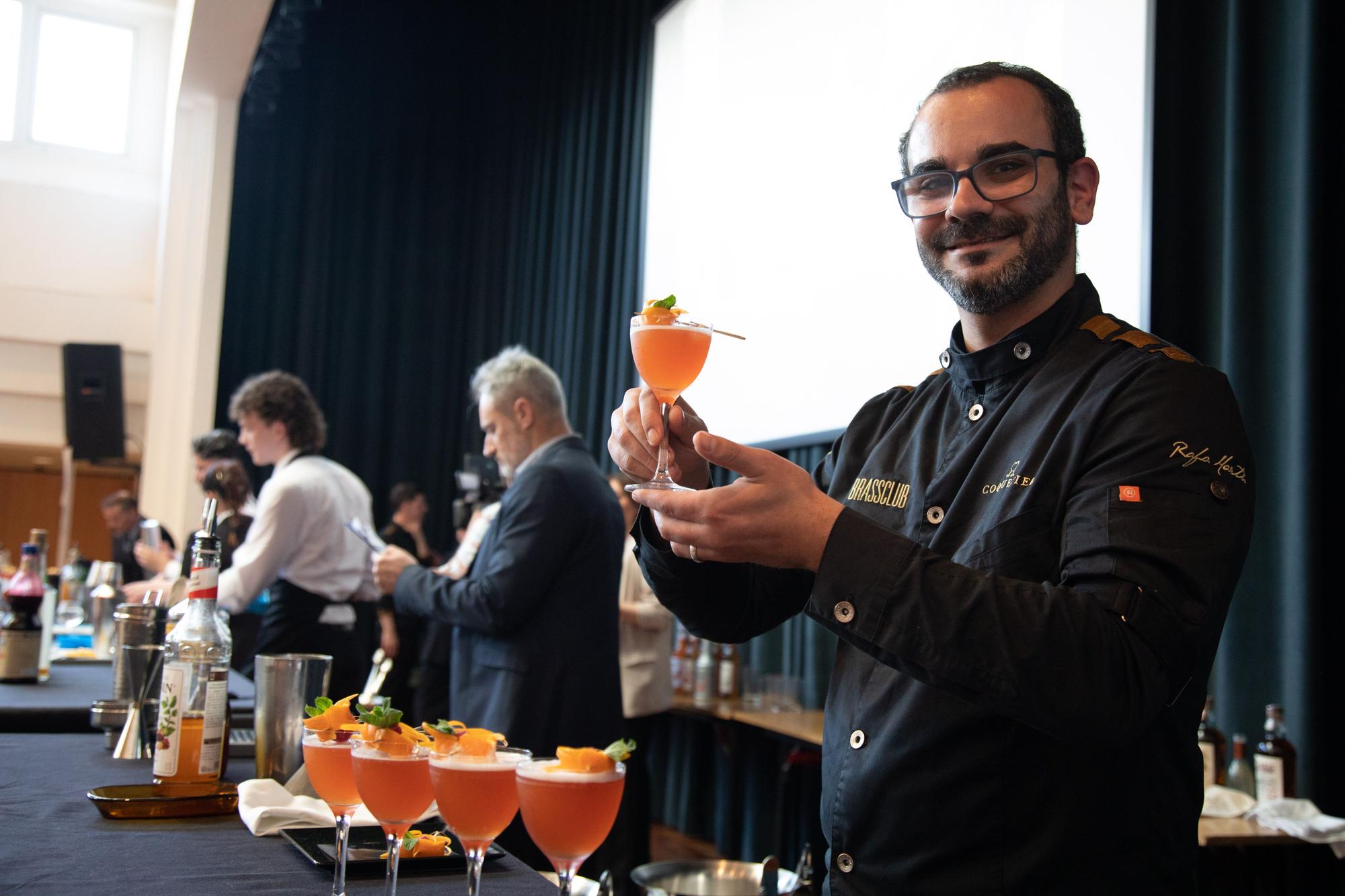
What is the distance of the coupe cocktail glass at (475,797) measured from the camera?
904 mm

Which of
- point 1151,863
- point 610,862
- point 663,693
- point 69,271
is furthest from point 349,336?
point 1151,863

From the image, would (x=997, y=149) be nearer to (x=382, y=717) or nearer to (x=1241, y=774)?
(x=382, y=717)

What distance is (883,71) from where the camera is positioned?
4246 millimetres

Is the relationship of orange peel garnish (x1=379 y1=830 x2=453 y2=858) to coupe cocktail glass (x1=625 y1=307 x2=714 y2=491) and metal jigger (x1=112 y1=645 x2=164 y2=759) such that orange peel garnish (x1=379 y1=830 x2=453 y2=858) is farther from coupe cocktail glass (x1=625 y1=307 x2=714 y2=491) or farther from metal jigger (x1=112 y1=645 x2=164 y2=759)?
metal jigger (x1=112 y1=645 x2=164 y2=759)

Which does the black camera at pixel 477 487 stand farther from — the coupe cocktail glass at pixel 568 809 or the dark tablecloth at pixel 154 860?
the coupe cocktail glass at pixel 568 809

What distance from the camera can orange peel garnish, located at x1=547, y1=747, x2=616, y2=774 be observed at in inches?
34.7

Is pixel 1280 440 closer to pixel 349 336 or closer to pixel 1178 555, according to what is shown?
pixel 1178 555

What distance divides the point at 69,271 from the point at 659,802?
19.0 feet

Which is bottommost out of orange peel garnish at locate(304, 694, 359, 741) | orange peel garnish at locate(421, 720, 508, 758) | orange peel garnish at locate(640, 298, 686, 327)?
orange peel garnish at locate(304, 694, 359, 741)

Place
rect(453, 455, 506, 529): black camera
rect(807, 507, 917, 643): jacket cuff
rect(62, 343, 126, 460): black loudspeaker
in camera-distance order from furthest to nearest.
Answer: rect(62, 343, 126, 460): black loudspeaker → rect(453, 455, 506, 529): black camera → rect(807, 507, 917, 643): jacket cuff

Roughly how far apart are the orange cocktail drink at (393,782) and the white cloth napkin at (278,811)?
0.26m

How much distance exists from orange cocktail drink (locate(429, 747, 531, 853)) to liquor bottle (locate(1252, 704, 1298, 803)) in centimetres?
220

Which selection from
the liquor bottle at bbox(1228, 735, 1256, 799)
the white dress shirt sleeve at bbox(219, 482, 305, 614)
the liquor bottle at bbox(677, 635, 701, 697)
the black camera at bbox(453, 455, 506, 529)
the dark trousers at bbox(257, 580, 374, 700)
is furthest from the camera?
the black camera at bbox(453, 455, 506, 529)

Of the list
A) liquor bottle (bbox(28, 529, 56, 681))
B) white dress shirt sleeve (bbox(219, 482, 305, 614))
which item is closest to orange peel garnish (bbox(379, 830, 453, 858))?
liquor bottle (bbox(28, 529, 56, 681))
